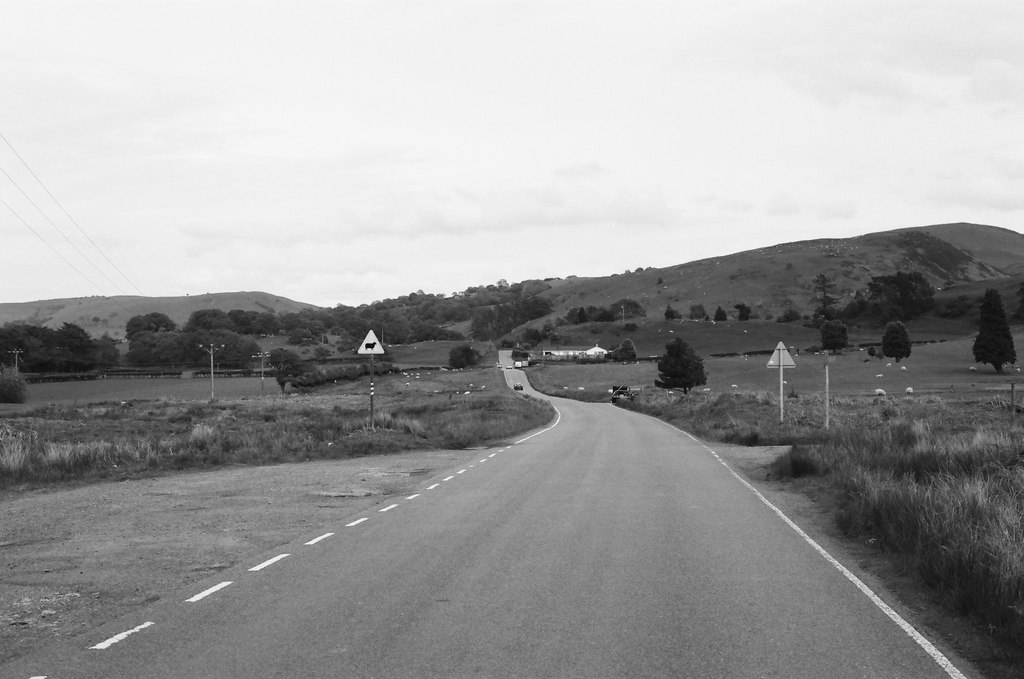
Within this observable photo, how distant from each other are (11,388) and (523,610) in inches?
3434

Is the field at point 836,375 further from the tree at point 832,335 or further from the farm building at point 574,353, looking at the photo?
the farm building at point 574,353

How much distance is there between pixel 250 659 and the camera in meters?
6.77

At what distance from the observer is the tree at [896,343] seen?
103 metres

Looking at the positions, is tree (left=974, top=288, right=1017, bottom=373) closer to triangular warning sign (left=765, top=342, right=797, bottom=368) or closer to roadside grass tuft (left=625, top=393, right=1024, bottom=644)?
triangular warning sign (left=765, top=342, right=797, bottom=368)

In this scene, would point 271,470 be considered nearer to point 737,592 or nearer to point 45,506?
point 45,506

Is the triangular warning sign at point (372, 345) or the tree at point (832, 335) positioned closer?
the triangular warning sign at point (372, 345)

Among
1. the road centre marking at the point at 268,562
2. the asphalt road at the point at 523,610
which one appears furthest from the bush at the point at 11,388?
the road centre marking at the point at 268,562

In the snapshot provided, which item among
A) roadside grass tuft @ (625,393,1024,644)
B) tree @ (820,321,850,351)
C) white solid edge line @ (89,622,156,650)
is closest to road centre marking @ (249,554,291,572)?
white solid edge line @ (89,622,156,650)

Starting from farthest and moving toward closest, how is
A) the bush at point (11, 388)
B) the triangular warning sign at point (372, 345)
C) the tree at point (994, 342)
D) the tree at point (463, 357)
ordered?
the tree at point (463, 357) → the tree at point (994, 342) → the bush at point (11, 388) → the triangular warning sign at point (372, 345)

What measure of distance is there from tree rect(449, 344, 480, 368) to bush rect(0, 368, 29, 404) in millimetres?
75493

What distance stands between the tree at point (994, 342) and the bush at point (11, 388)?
301 feet

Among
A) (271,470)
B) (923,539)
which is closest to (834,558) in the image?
(923,539)

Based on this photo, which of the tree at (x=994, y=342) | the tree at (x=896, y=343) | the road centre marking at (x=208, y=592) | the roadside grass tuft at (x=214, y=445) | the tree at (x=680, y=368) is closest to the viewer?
the road centre marking at (x=208, y=592)

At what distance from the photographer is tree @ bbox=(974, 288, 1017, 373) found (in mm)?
92688
